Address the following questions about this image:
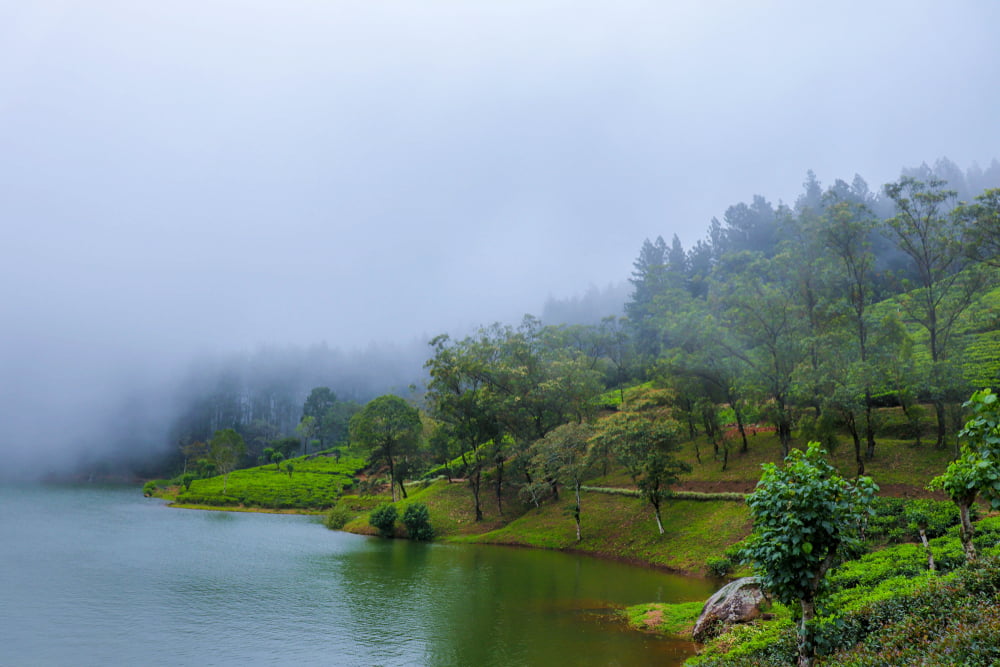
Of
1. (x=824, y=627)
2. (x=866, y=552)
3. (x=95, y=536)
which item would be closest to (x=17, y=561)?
(x=95, y=536)

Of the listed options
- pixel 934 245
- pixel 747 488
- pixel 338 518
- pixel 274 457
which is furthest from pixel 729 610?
pixel 274 457

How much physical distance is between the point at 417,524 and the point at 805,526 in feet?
141

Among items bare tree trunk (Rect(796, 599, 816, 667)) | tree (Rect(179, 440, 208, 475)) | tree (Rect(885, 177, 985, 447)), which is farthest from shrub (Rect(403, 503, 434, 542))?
tree (Rect(179, 440, 208, 475))

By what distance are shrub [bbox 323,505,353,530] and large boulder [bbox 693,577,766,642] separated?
45871mm

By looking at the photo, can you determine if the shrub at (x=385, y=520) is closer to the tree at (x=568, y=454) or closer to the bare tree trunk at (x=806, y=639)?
the tree at (x=568, y=454)

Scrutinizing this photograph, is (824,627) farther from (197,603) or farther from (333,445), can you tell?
(333,445)

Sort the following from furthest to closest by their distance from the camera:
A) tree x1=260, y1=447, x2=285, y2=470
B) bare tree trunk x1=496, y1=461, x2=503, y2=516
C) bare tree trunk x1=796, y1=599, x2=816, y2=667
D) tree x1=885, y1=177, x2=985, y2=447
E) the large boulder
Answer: tree x1=260, y1=447, x2=285, y2=470, bare tree trunk x1=496, y1=461, x2=503, y2=516, tree x1=885, y1=177, x2=985, y2=447, the large boulder, bare tree trunk x1=796, y1=599, x2=816, y2=667

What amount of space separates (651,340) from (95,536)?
74958 millimetres

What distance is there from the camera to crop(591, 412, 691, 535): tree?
3438 centimetres

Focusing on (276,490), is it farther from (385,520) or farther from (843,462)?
(843,462)

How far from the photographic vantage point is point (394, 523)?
49.3 m

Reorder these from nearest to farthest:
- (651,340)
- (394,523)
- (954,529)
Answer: (954,529) < (394,523) < (651,340)

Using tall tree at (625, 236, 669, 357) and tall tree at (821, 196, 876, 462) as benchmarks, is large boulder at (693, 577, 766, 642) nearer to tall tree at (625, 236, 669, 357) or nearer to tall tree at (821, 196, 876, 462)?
tall tree at (821, 196, 876, 462)

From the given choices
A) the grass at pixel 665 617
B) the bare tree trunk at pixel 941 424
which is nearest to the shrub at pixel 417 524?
the grass at pixel 665 617
